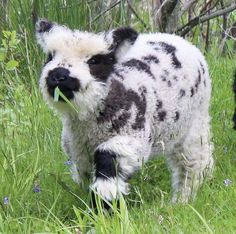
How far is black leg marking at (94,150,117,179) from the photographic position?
158 inches

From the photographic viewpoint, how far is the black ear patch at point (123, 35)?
410cm

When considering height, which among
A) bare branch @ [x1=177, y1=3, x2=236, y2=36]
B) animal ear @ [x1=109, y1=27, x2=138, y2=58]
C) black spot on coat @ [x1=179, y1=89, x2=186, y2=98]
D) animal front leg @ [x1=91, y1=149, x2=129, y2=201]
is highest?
animal ear @ [x1=109, y1=27, x2=138, y2=58]

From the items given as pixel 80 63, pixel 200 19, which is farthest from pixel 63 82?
pixel 200 19

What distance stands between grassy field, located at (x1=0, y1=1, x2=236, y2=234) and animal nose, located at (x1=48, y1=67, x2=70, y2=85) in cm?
65

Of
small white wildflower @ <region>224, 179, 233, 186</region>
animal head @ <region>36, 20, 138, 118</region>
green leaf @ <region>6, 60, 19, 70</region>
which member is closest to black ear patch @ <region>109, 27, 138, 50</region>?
animal head @ <region>36, 20, 138, 118</region>

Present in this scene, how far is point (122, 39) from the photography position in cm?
413

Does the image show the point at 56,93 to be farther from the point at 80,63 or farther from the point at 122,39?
the point at 122,39

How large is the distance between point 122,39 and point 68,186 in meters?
0.94

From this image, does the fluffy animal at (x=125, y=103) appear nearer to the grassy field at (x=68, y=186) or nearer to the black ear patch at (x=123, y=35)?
the black ear patch at (x=123, y=35)

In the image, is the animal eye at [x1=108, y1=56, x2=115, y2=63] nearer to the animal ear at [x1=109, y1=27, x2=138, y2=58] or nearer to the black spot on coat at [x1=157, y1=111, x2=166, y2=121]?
the animal ear at [x1=109, y1=27, x2=138, y2=58]

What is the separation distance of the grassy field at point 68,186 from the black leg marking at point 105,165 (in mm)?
163

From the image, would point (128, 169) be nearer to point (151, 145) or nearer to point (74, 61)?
point (151, 145)

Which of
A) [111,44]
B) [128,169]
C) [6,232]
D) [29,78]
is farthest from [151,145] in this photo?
[29,78]

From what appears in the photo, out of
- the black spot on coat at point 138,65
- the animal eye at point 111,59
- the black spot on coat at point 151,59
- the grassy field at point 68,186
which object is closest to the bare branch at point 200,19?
the grassy field at point 68,186
